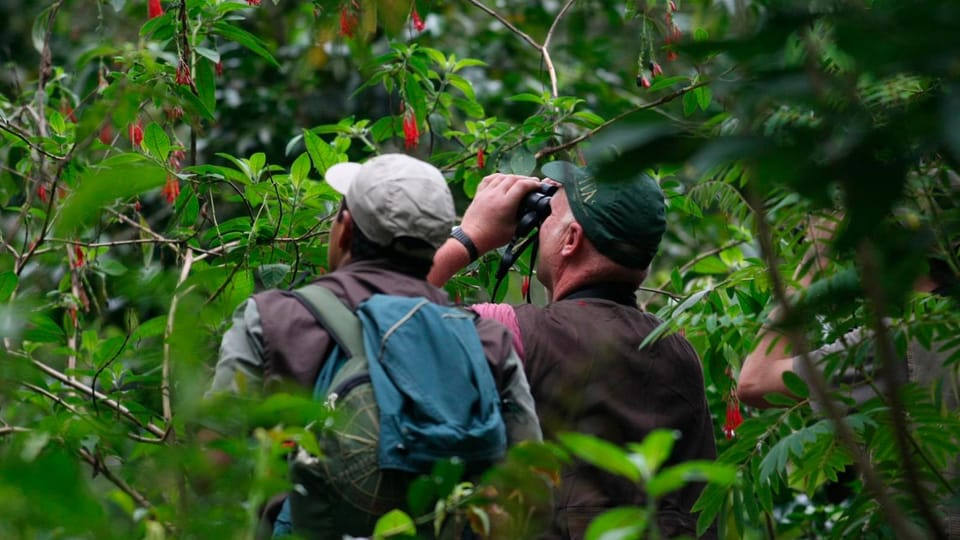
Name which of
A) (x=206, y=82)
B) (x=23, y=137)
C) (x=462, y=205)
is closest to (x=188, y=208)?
(x=206, y=82)

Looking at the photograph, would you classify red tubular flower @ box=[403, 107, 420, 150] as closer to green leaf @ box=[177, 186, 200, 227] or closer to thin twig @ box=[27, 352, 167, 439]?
green leaf @ box=[177, 186, 200, 227]

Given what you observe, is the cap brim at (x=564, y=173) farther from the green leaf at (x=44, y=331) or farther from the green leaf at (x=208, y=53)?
the green leaf at (x=44, y=331)

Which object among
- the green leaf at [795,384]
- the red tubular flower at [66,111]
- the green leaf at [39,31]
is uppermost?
the green leaf at [795,384]

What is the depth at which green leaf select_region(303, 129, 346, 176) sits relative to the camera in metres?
3.22

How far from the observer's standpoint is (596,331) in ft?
9.03

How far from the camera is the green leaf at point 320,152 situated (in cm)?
322

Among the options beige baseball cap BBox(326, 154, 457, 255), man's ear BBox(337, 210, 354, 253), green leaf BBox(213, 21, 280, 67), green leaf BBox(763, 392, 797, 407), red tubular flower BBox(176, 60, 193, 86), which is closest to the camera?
beige baseball cap BBox(326, 154, 457, 255)

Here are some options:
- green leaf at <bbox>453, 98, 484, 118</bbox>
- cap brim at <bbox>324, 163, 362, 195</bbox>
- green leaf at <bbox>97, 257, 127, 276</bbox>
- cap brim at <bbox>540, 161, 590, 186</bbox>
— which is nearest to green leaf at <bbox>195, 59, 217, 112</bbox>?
green leaf at <bbox>97, 257, 127, 276</bbox>

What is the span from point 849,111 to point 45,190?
2.95 meters

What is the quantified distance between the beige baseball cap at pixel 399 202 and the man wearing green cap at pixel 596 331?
17.2 inches

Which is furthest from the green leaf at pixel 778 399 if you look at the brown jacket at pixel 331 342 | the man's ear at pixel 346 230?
the man's ear at pixel 346 230

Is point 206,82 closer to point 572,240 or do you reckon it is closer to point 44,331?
point 44,331

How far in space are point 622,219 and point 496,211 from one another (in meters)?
0.27

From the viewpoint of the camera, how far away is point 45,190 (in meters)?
3.73
